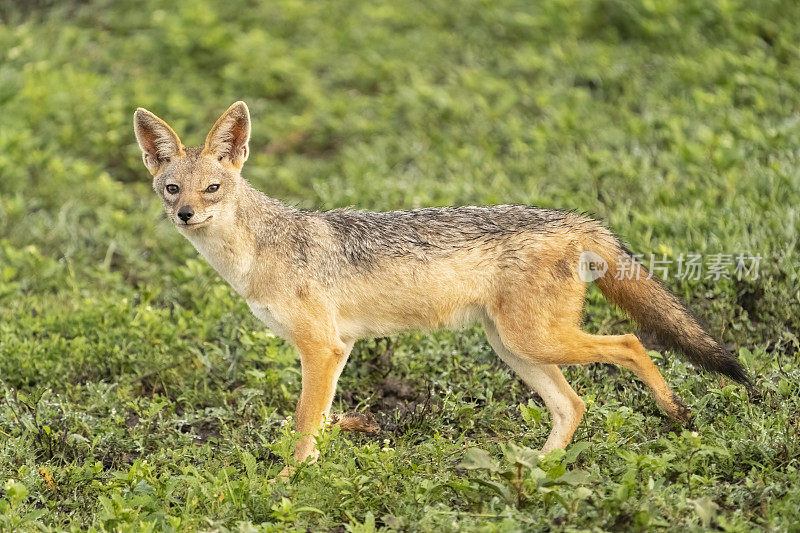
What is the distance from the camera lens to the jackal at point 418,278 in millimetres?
5602

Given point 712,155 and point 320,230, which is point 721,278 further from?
point 320,230

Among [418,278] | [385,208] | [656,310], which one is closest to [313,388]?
[418,278]

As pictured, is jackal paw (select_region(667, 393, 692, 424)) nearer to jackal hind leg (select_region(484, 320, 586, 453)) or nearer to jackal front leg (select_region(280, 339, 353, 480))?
jackal hind leg (select_region(484, 320, 586, 453))

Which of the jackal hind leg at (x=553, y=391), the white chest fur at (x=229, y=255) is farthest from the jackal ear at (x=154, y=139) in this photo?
the jackal hind leg at (x=553, y=391)

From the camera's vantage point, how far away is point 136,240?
919cm

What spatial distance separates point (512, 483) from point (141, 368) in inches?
131

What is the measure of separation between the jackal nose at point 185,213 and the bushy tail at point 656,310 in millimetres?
2385

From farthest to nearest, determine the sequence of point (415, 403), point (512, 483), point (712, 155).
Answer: point (712, 155) → point (415, 403) → point (512, 483)

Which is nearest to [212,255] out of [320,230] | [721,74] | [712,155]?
[320,230]

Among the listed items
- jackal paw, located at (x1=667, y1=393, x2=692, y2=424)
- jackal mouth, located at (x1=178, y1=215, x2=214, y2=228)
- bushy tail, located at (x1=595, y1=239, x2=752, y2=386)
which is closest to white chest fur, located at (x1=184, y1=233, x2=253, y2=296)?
jackal mouth, located at (x1=178, y1=215, x2=214, y2=228)

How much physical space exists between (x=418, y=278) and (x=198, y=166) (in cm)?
144

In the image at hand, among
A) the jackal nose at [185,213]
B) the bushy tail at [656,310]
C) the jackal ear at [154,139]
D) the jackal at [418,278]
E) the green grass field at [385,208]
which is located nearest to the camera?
the green grass field at [385,208]

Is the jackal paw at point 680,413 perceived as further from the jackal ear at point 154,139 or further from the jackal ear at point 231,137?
the jackal ear at point 154,139

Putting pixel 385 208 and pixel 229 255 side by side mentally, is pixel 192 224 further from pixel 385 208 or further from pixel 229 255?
pixel 385 208
